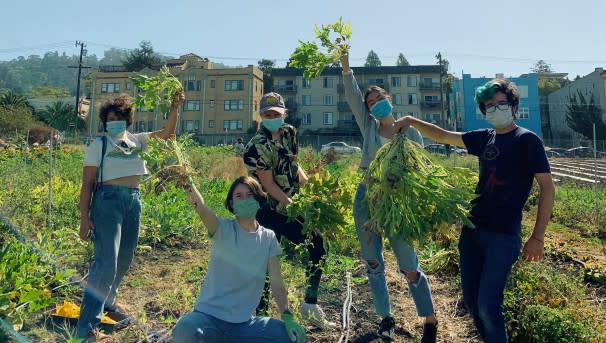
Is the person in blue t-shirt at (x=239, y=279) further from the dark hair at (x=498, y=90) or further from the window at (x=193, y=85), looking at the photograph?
the window at (x=193, y=85)

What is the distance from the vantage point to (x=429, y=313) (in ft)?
10.1

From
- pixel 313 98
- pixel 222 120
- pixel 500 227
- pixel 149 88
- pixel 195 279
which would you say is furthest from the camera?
pixel 313 98

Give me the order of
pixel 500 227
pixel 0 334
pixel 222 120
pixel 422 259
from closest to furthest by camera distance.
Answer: pixel 500 227 < pixel 0 334 < pixel 422 259 < pixel 222 120

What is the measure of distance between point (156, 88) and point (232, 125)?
4582cm

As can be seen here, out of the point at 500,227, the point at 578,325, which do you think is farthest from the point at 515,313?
the point at 500,227

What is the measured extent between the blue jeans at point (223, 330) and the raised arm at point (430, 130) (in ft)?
4.86

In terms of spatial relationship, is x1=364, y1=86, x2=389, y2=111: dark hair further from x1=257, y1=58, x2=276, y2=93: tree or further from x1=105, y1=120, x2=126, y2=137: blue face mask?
x1=257, y1=58, x2=276, y2=93: tree

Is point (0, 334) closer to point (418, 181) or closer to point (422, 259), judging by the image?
point (418, 181)

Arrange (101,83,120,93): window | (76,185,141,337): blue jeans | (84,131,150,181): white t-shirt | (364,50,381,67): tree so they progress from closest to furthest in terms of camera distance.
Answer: (76,185,141,337): blue jeans → (84,131,150,181): white t-shirt → (101,83,120,93): window → (364,50,381,67): tree

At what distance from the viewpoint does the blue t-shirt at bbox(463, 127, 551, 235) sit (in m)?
2.48

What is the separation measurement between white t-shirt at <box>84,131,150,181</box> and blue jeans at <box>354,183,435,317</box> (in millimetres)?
1592

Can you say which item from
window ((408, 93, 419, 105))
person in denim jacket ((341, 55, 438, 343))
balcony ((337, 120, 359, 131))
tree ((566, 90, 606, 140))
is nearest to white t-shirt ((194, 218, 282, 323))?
person in denim jacket ((341, 55, 438, 343))

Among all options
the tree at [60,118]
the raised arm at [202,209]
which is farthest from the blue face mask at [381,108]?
the tree at [60,118]

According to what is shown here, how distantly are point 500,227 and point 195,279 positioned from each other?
3.02 m
